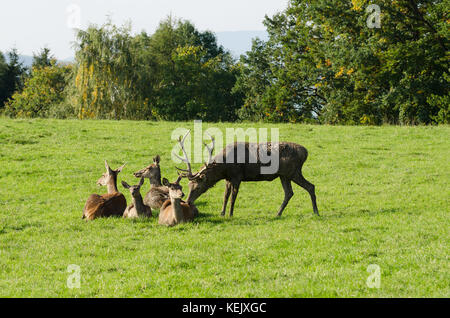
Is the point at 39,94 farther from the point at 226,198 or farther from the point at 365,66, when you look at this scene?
the point at 226,198

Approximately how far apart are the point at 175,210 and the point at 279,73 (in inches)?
1354

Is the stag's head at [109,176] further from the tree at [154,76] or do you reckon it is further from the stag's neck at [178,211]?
the tree at [154,76]

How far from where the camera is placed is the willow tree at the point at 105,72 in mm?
42188

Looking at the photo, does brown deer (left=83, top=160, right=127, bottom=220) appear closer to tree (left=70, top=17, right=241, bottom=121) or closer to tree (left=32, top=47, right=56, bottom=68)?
tree (left=70, top=17, right=241, bottom=121)

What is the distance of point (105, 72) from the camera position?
42.8 metres

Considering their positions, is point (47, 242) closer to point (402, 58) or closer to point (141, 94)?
point (402, 58)

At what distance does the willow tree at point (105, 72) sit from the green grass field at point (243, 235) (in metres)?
22.1

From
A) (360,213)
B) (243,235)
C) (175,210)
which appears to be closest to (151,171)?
(175,210)

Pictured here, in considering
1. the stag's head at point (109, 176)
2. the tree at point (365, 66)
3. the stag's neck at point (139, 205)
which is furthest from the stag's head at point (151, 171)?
the tree at point (365, 66)

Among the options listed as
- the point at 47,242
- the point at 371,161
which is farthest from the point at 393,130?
the point at 47,242

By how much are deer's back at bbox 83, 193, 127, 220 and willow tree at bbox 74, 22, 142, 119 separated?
31.4 m

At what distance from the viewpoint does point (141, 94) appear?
48.9 meters

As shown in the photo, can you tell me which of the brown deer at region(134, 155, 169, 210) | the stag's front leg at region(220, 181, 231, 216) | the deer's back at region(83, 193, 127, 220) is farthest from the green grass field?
the brown deer at region(134, 155, 169, 210)

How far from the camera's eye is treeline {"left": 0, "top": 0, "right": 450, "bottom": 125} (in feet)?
108
